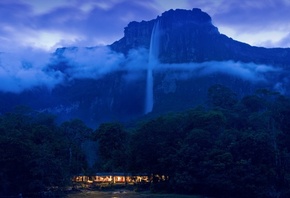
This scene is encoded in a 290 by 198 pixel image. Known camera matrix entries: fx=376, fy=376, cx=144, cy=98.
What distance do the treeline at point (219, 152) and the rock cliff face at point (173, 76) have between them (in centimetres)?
6181

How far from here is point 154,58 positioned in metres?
145

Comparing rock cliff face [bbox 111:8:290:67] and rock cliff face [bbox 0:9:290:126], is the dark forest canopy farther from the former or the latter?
rock cliff face [bbox 111:8:290:67]

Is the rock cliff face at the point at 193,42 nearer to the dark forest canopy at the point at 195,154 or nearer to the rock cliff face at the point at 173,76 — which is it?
the rock cliff face at the point at 173,76

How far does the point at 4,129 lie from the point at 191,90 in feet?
275

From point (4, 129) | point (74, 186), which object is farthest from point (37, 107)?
point (4, 129)

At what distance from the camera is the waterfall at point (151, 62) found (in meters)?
130

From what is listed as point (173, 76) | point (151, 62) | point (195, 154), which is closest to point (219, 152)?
point (195, 154)

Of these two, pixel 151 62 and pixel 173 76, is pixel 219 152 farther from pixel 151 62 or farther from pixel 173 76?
pixel 151 62

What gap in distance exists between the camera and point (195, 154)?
4025 cm

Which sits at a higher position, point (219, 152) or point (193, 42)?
point (193, 42)

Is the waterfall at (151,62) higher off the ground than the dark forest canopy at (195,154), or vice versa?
the waterfall at (151,62)

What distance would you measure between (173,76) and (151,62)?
21397 mm

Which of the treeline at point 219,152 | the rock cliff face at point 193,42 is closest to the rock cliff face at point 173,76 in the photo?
the rock cliff face at point 193,42

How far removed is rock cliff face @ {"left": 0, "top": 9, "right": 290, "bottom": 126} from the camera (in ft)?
391
